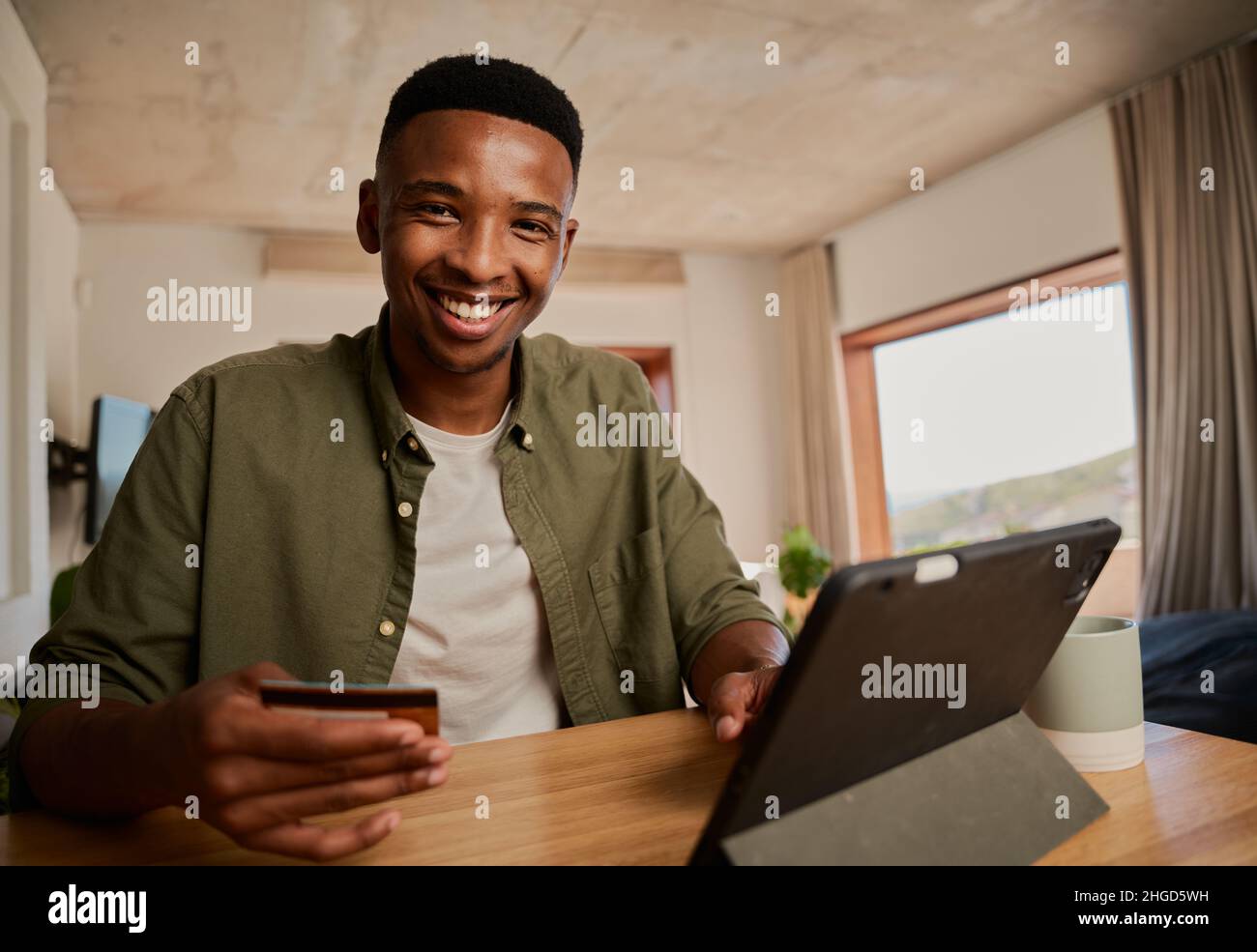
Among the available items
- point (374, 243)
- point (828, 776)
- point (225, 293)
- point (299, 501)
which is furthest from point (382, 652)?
point (225, 293)

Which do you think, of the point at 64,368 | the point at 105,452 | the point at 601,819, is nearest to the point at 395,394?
the point at 601,819

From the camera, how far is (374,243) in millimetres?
1262

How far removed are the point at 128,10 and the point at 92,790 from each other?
323 centimetres

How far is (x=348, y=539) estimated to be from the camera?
1105 millimetres

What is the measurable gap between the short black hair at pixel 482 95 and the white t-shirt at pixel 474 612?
15.4 inches

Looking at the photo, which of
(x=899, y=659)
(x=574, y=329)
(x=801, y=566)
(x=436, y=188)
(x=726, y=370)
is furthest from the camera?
(x=726, y=370)

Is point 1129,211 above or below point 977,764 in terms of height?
above

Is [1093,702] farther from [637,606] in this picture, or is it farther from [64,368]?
[64,368]

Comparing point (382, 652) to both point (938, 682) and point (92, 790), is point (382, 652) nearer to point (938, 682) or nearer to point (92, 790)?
point (92, 790)

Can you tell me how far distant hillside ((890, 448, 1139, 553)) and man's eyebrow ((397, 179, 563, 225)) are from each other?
3844mm

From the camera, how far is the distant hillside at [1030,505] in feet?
15.6

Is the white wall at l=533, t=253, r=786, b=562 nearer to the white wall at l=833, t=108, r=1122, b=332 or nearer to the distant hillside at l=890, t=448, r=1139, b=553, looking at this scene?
the white wall at l=833, t=108, r=1122, b=332

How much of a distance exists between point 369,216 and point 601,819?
914mm

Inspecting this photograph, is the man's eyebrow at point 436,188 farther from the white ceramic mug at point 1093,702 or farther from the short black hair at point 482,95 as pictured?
the white ceramic mug at point 1093,702
